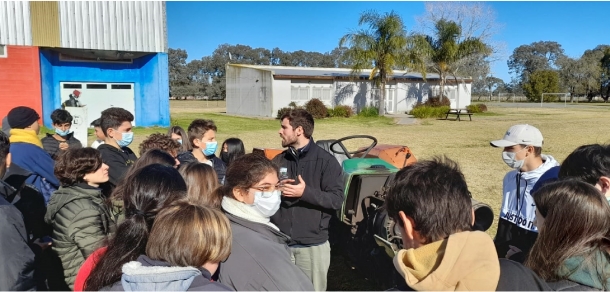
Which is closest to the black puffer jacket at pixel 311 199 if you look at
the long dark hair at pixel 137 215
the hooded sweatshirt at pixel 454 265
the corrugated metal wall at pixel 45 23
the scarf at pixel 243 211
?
the scarf at pixel 243 211

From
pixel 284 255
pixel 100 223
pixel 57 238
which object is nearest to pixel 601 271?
pixel 284 255

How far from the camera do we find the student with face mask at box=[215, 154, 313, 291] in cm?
193

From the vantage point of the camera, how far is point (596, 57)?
207 ft

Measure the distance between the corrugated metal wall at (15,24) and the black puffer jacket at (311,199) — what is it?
18.8 m

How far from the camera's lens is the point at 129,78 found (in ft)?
68.3

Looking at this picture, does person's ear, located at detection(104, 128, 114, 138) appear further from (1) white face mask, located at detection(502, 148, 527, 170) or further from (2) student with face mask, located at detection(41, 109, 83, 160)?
(1) white face mask, located at detection(502, 148, 527, 170)

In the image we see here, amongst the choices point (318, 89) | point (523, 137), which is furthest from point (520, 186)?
point (318, 89)

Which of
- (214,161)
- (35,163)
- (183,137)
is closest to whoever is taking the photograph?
(35,163)

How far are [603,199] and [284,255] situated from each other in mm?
1374

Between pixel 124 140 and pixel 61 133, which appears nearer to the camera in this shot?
pixel 124 140

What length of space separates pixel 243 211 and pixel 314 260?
4.37 ft

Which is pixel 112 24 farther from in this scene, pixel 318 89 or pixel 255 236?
pixel 255 236

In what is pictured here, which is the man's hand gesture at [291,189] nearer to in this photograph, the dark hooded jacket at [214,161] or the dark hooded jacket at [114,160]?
the dark hooded jacket at [214,161]

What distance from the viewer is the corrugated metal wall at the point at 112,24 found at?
59.8ft
